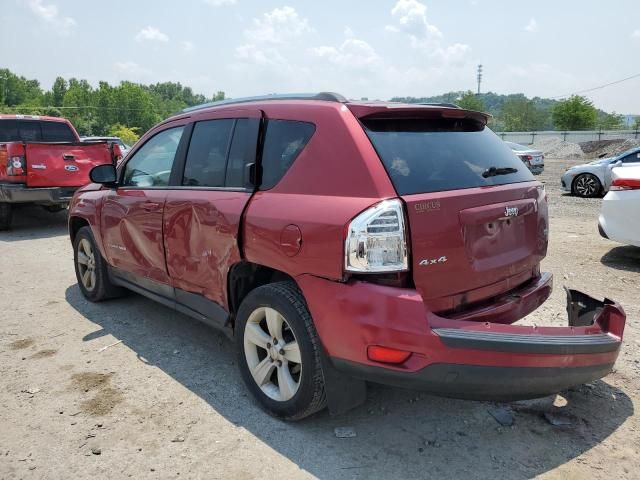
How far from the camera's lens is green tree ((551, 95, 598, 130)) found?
63.9 meters

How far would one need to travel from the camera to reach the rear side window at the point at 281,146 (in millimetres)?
2971

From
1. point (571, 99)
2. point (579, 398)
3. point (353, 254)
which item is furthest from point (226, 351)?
point (571, 99)

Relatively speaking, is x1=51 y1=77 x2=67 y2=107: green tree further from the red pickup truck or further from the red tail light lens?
the red tail light lens

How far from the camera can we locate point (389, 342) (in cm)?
241

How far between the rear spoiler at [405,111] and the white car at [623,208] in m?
3.82

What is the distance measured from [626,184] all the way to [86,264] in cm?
621

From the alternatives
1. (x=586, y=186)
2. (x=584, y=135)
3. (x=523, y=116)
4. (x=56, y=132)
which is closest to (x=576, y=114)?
(x=584, y=135)

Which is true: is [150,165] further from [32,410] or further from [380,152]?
[380,152]

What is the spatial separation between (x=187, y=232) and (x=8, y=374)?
5.69 feet

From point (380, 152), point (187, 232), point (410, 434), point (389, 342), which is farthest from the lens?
point (187, 232)

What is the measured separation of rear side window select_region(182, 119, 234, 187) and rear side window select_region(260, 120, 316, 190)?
1.42 feet

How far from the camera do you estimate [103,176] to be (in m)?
4.57

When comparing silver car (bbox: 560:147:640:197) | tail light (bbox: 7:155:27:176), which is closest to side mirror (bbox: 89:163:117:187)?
tail light (bbox: 7:155:27:176)

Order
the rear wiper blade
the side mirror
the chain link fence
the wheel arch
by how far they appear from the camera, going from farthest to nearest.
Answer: the chain link fence → the side mirror → the wheel arch → the rear wiper blade
